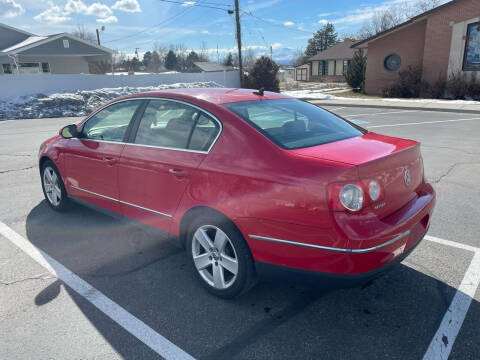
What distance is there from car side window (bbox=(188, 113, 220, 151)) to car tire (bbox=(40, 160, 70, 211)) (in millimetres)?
2430

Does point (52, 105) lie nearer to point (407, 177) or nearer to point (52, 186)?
point (52, 186)

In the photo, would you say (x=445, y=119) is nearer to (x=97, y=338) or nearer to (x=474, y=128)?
(x=474, y=128)

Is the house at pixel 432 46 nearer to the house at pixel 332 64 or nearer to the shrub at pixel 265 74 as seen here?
the shrub at pixel 265 74

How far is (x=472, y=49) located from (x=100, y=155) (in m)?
22.3

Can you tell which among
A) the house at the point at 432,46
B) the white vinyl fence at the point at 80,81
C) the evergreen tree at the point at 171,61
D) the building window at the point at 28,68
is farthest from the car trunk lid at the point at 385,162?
the evergreen tree at the point at 171,61

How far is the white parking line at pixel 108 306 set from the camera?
240 centimetres

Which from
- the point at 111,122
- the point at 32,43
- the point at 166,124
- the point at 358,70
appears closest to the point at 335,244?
the point at 166,124

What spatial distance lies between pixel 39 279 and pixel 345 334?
2629 millimetres

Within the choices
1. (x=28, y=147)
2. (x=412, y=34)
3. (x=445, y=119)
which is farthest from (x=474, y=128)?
(x=412, y=34)

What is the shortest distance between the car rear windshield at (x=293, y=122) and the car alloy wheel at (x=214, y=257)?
0.86m

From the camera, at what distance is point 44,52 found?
3052 centimetres

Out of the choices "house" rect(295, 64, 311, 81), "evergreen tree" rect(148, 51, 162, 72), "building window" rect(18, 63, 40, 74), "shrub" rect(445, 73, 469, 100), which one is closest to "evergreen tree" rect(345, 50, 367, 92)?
"shrub" rect(445, 73, 469, 100)

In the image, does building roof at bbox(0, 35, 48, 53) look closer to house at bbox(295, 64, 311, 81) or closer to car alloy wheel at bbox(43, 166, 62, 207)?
car alloy wheel at bbox(43, 166, 62, 207)

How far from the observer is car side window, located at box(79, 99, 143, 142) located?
3685 millimetres
